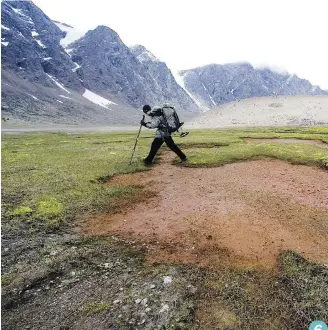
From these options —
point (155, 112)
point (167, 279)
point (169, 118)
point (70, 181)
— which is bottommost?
point (70, 181)

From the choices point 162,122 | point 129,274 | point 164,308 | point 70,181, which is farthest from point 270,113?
point 164,308

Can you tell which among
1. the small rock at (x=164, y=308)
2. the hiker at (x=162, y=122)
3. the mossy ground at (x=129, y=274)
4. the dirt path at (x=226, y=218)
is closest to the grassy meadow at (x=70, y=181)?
the mossy ground at (x=129, y=274)

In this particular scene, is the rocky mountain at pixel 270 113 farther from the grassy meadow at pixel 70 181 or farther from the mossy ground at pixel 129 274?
the mossy ground at pixel 129 274

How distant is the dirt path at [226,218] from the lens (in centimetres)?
1055

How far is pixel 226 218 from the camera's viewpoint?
42.7ft

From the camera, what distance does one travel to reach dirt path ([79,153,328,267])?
1055cm

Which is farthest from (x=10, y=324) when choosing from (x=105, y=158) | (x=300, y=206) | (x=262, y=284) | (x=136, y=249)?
(x=105, y=158)

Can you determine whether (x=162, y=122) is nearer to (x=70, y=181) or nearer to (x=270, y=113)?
(x=70, y=181)

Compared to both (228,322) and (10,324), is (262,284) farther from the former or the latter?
(10,324)

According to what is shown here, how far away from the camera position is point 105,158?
26.7 metres

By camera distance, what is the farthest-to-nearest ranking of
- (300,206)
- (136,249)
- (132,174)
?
(132,174)
(300,206)
(136,249)

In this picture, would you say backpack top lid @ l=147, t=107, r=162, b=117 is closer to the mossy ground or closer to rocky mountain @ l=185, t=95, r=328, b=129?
the mossy ground

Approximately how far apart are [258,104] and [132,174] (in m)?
105

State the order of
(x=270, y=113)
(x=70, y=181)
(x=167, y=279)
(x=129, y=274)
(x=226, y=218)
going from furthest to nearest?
(x=270, y=113), (x=70, y=181), (x=226, y=218), (x=129, y=274), (x=167, y=279)
